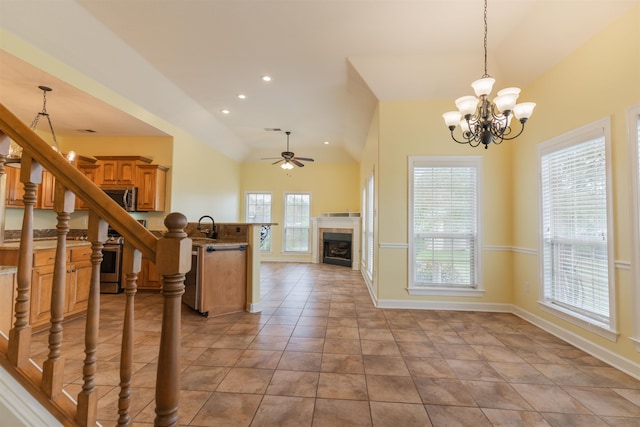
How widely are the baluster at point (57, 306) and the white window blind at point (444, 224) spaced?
3.83 metres

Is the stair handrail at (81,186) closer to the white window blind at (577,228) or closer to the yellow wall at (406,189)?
the yellow wall at (406,189)

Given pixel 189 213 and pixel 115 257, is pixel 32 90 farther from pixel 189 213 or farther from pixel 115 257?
pixel 189 213

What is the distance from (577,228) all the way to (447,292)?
173 centimetres

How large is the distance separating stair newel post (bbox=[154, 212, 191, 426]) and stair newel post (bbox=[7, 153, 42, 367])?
53cm

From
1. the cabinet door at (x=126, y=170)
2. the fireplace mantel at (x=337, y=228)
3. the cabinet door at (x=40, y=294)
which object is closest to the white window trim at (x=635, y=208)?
the fireplace mantel at (x=337, y=228)

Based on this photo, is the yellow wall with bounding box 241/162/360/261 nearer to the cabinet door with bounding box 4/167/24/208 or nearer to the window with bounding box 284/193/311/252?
the window with bounding box 284/193/311/252

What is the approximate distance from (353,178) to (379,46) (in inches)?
209

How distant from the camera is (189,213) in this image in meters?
5.94

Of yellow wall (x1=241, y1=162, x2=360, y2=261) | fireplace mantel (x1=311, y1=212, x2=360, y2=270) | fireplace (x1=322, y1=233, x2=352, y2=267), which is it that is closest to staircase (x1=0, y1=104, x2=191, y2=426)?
fireplace mantel (x1=311, y1=212, x2=360, y2=270)

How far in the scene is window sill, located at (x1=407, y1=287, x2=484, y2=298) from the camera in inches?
159

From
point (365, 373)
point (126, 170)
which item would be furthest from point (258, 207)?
point (365, 373)

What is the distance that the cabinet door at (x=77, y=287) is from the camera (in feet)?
11.2

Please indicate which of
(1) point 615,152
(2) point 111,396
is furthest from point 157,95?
(1) point 615,152

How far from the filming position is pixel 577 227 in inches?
117
